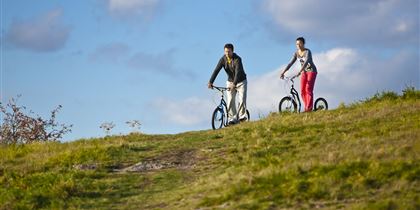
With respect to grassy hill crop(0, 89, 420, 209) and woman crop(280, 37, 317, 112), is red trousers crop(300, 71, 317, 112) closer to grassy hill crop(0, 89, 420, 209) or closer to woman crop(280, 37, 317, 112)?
woman crop(280, 37, 317, 112)

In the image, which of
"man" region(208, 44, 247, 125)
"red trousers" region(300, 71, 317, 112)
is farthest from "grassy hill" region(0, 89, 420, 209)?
"man" region(208, 44, 247, 125)

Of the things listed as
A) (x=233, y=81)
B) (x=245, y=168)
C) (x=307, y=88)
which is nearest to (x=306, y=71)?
(x=307, y=88)

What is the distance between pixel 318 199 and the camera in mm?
11359

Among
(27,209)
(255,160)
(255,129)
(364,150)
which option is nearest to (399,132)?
(364,150)

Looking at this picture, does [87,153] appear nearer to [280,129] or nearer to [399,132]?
[280,129]

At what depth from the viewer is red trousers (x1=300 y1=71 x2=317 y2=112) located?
2325cm

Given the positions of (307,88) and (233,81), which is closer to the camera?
(233,81)

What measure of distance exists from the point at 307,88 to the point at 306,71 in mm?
570

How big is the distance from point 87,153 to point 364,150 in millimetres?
7598

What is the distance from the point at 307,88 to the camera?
2338 centimetres

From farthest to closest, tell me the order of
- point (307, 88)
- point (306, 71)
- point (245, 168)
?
point (307, 88) < point (306, 71) < point (245, 168)

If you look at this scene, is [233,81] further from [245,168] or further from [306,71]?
[245,168]

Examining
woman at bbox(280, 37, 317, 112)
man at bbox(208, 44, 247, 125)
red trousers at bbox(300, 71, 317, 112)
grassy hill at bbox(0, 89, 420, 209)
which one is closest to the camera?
grassy hill at bbox(0, 89, 420, 209)

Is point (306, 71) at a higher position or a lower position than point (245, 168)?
higher
